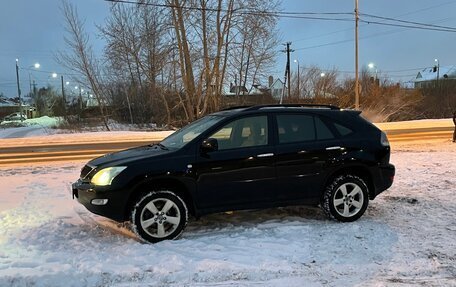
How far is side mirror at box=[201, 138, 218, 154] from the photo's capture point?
5602 mm

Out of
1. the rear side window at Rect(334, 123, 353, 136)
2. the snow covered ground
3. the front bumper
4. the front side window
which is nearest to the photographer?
the snow covered ground

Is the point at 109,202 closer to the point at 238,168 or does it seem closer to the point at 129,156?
the point at 129,156

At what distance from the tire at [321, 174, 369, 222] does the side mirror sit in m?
1.71

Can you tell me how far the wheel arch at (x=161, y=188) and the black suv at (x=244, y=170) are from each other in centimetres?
1

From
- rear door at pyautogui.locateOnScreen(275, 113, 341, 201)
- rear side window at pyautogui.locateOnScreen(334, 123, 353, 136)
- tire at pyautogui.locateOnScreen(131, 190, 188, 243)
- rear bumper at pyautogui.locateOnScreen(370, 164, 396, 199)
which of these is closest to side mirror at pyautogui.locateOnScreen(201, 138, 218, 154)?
tire at pyautogui.locateOnScreen(131, 190, 188, 243)

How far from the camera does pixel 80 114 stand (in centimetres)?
4569

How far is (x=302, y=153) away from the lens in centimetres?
605

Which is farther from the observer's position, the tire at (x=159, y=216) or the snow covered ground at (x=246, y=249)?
the tire at (x=159, y=216)

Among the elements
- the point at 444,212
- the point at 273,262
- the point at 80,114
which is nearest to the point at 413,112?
the point at 80,114

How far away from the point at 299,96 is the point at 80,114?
21.7m

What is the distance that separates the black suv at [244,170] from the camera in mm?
5445

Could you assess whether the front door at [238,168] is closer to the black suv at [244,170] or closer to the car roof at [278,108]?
the black suv at [244,170]

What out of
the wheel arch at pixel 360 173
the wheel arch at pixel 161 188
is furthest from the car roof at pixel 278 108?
the wheel arch at pixel 161 188

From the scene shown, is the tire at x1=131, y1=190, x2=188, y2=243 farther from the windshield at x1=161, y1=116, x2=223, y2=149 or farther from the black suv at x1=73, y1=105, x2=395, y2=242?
the windshield at x1=161, y1=116, x2=223, y2=149
